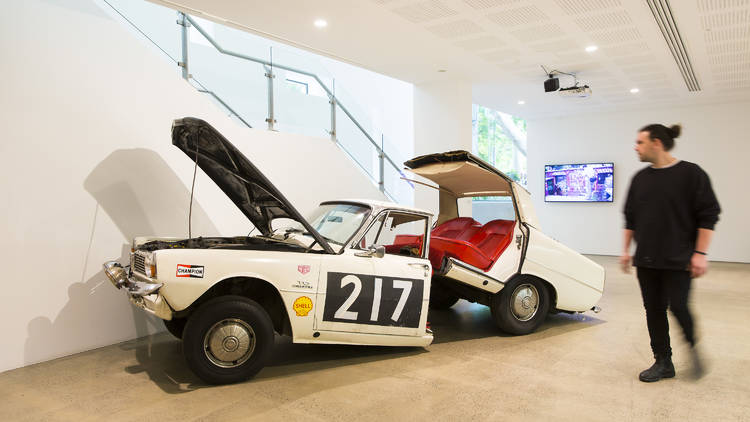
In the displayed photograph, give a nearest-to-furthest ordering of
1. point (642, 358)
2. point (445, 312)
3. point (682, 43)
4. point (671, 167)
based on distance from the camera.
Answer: point (671, 167), point (642, 358), point (445, 312), point (682, 43)

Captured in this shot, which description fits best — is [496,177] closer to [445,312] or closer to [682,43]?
[445,312]

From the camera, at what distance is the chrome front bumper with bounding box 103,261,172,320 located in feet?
Answer: 10.8

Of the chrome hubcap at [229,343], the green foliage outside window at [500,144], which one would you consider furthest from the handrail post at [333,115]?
the green foliage outside window at [500,144]

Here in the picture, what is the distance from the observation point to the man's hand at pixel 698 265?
3.33m

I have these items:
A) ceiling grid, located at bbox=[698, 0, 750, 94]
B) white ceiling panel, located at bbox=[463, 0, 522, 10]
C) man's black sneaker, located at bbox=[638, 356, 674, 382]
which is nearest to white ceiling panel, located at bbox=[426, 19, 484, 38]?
white ceiling panel, located at bbox=[463, 0, 522, 10]

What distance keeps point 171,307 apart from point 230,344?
499 mm

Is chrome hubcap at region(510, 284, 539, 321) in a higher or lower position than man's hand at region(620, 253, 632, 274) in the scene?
lower

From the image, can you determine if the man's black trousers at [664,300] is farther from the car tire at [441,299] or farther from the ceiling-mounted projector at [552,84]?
the ceiling-mounted projector at [552,84]

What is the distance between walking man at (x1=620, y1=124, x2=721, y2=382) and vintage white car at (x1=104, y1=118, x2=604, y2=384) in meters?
1.49

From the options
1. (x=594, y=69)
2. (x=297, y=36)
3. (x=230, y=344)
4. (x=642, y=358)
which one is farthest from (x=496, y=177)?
(x=594, y=69)

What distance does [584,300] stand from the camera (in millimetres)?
5473

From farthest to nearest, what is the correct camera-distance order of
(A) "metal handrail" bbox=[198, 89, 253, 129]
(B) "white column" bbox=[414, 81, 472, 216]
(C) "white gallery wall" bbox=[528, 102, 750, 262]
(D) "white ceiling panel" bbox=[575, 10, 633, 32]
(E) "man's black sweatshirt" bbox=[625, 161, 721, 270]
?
1. (C) "white gallery wall" bbox=[528, 102, 750, 262]
2. (B) "white column" bbox=[414, 81, 472, 216]
3. (D) "white ceiling panel" bbox=[575, 10, 633, 32]
4. (A) "metal handrail" bbox=[198, 89, 253, 129]
5. (E) "man's black sweatshirt" bbox=[625, 161, 721, 270]

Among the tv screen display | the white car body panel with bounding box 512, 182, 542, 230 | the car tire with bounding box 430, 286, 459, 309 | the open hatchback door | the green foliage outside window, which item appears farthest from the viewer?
the green foliage outside window

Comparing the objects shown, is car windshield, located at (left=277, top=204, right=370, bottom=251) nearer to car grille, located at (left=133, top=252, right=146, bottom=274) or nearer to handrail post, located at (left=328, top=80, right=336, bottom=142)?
car grille, located at (left=133, top=252, right=146, bottom=274)
